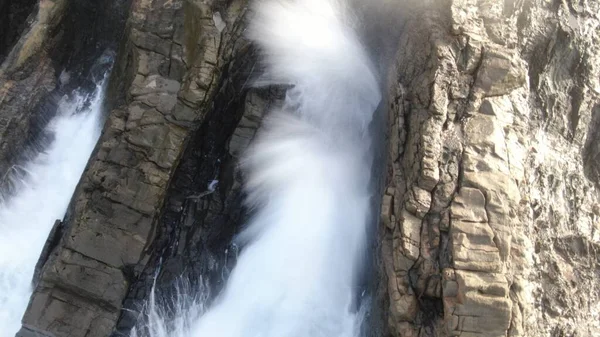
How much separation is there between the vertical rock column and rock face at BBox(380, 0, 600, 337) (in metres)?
3.63

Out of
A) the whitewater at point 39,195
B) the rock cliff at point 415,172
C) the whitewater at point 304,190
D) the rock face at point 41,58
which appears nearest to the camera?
the rock cliff at point 415,172

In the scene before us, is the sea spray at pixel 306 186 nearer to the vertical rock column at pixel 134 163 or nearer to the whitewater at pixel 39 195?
the vertical rock column at pixel 134 163

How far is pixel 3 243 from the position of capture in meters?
11.2

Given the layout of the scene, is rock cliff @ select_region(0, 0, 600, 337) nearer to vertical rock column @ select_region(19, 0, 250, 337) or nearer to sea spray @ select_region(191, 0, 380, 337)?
vertical rock column @ select_region(19, 0, 250, 337)

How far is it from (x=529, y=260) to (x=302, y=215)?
4312 millimetres

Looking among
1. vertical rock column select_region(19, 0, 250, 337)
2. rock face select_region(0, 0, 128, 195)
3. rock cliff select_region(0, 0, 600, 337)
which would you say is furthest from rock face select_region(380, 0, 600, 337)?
rock face select_region(0, 0, 128, 195)

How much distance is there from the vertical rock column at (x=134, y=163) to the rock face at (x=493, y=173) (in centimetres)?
363

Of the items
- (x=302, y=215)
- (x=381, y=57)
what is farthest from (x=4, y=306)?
(x=381, y=57)

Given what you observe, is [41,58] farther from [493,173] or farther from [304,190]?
[493,173]

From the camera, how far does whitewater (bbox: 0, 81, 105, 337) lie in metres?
10.6

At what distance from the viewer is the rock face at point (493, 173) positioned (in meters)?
8.38

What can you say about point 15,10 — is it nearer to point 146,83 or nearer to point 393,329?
point 146,83

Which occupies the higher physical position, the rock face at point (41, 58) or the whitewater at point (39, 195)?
the rock face at point (41, 58)

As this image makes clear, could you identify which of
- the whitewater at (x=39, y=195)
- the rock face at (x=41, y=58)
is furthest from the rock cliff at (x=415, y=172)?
the whitewater at (x=39, y=195)
